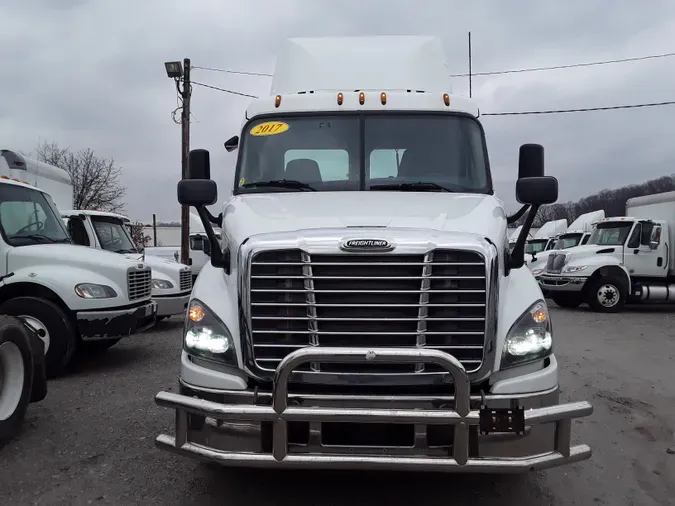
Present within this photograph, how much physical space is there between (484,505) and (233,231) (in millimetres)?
2344

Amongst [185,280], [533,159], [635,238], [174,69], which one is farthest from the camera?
[174,69]

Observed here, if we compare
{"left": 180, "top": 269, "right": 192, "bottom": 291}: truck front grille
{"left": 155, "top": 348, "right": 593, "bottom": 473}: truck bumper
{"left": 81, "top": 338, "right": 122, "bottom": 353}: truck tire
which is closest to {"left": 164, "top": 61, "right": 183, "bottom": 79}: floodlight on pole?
{"left": 180, "top": 269, "right": 192, "bottom": 291}: truck front grille

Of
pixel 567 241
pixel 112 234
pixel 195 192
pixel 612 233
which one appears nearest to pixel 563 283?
pixel 612 233

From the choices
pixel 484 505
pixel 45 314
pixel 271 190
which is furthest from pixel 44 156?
pixel 484 505

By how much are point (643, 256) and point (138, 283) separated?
1301cm

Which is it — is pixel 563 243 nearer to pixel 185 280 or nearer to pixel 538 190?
pixel 185 280

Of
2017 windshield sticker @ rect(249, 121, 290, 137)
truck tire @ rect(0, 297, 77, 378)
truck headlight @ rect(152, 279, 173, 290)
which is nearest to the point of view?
2017 windshield sticker @ rect(249, 121, 290, 137)

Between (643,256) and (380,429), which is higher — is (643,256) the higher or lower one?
the higher one

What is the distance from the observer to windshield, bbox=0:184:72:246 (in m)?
6.82

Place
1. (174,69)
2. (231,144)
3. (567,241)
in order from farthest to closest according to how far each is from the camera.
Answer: (567,241)
(174,69)
(231,144)

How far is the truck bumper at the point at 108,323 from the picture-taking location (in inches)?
264

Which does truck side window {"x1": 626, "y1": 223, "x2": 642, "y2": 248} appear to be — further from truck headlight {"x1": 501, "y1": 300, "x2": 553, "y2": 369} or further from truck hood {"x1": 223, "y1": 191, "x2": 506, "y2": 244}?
truck headlight {"x1": 501, "y1": 300, "x2": 553, "y2": 369}

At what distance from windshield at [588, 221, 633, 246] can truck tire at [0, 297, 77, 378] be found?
13.7 metres

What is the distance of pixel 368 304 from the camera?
3.25m
